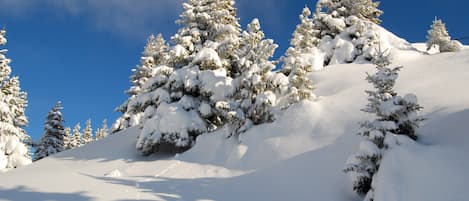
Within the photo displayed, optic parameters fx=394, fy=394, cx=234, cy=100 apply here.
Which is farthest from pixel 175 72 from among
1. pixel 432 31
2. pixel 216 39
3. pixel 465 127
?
pixel 432 31

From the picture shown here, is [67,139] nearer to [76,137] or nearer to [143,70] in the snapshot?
[76,137]

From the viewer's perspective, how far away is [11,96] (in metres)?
27.7

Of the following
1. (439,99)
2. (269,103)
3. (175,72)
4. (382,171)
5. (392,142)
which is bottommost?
(382,171)

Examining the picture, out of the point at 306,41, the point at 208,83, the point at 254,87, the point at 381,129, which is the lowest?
the point at 381,129

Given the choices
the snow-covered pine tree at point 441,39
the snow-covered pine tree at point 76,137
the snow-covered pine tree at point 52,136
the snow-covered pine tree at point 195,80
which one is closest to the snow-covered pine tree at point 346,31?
the snow-covered pine tree at point 441,39

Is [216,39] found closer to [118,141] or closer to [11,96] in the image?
[118,141]

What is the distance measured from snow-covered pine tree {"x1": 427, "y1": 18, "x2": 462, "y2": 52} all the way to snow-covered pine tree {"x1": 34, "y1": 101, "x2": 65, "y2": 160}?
106 ft

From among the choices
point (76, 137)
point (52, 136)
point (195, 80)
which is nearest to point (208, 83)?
point (195, 80)

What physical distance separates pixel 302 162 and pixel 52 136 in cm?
3071

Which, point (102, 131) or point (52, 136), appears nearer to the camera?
point (52, 136)

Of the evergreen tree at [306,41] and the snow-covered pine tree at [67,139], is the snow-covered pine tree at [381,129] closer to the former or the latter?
the evergreen tree at [306,41]

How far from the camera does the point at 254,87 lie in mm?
17359

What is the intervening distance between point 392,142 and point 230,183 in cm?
530

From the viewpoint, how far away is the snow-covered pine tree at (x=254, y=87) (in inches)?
660
